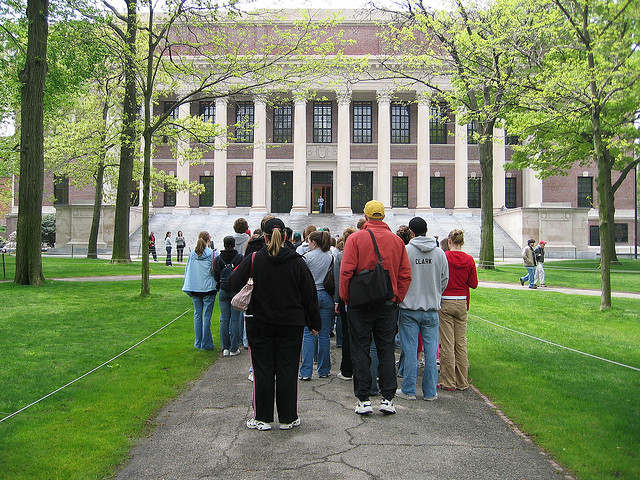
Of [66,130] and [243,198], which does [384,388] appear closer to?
[66,130]

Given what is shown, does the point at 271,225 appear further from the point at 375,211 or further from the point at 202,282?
the point at 202,282

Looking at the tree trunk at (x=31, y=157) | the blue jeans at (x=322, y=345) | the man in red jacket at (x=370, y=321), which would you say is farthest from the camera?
Answer: the tree trunk at (x=31, y=157)

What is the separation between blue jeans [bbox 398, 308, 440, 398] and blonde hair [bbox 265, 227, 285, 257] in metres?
1.89

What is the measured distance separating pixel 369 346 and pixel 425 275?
1139 mm

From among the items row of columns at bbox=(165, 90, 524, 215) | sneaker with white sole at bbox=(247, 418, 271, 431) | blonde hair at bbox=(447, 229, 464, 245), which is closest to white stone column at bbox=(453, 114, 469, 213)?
row of columns at bbox=(165, 90, 524, 215)

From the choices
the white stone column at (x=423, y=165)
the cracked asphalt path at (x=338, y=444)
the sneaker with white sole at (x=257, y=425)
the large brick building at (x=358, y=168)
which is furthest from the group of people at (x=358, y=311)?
the large brick building at (x=358, y=168)

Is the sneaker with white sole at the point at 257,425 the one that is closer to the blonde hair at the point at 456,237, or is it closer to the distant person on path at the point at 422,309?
the distant person on path at the point at 422,309

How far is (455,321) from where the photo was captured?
7117 mm

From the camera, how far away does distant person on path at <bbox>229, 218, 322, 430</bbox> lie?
5375mm

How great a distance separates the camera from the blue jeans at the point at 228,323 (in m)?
8.94

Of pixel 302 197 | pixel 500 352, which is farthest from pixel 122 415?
pixel 302 197

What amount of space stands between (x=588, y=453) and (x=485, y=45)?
15.6 meters

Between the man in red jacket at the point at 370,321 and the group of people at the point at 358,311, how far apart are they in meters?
0.01

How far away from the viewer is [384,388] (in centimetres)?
594
